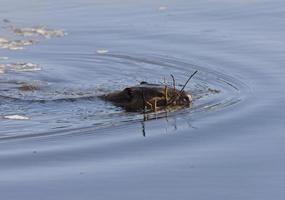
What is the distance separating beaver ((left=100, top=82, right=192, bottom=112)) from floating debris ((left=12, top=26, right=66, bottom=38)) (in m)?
3.26

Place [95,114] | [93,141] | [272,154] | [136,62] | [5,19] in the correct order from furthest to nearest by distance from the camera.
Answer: [5,19]
[136,62]
[95,114]
[93,141]
[272,154]

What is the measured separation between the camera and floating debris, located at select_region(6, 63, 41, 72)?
11337 millimetres

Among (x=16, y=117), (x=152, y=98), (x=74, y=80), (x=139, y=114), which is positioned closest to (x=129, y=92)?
(x=152, y=98)

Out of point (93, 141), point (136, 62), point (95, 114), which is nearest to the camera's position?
point (93, 141)

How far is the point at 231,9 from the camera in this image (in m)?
14.0

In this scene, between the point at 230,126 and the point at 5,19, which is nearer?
the point at 230,126

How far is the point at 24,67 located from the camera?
11.4m

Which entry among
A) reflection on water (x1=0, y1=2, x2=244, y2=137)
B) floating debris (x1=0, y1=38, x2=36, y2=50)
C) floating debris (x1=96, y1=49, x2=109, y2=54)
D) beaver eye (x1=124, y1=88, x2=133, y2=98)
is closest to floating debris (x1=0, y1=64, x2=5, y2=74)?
reflection on water (x1=0, y1=2, x2=244, y2=137)

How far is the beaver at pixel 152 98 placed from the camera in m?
9.49

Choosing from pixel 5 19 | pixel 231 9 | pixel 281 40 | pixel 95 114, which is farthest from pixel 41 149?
pixel 231 9

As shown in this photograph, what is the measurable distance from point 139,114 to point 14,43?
3.80m

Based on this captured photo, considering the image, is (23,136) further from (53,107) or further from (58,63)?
(58,63)

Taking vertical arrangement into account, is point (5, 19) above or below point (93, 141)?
above

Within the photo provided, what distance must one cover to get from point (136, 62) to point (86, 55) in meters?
0.72
